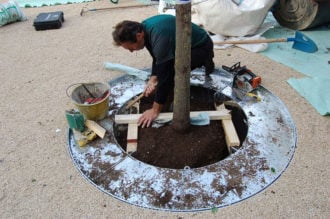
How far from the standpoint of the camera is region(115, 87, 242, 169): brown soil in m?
2.32

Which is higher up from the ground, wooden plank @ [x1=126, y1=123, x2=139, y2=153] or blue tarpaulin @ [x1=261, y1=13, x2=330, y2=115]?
blue tarpaulin @ [x1=261, y1=13, x2=330, y2=115]

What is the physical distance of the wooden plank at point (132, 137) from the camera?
238cm

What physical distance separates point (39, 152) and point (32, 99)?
2.88 ft

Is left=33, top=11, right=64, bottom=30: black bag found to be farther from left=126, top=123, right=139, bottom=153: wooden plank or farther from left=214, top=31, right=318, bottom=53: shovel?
left=126, top=123, right=139, bottom=153: wooden plank

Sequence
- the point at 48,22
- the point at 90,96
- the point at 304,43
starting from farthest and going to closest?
the point at 48,22, the point at 304,43, the point at 90,96

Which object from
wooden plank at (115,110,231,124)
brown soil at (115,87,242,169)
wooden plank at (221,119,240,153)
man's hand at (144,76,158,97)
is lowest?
brown soil at (115,87,242,169)

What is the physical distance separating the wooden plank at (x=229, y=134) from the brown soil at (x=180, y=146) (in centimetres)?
8

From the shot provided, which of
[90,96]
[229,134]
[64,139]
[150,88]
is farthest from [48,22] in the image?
[229,134]

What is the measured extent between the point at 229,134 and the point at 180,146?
411mm

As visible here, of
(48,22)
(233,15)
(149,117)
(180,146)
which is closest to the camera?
(180,146)

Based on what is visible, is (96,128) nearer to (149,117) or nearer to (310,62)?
(149,117)

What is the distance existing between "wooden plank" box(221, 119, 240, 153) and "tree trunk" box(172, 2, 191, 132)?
1.05 ft

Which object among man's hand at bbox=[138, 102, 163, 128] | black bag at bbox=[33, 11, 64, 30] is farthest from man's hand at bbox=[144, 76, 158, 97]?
black bag at bbox=[33, 11, 64, 30]

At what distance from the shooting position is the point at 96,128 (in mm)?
2465
